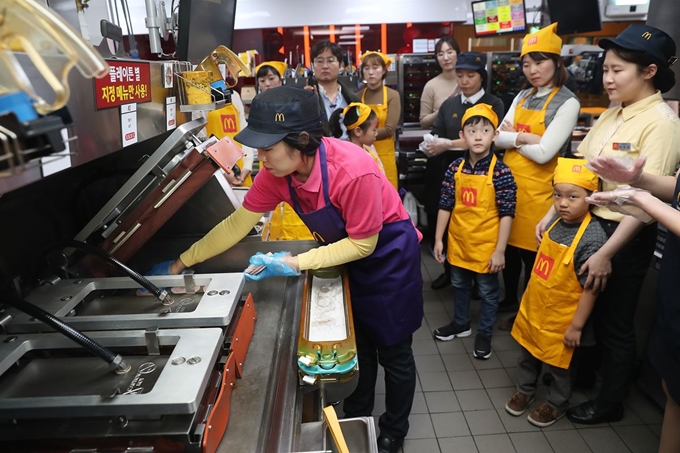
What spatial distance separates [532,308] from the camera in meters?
2.24

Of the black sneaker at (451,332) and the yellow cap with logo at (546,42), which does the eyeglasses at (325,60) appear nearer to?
the yellow cap with logo at (546,42)

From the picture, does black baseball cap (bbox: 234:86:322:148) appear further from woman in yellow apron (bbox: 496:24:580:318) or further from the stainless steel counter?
woman in yellow apron (bbox: 496:24:580:318)

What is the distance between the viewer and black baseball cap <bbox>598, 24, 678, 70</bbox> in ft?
5.91

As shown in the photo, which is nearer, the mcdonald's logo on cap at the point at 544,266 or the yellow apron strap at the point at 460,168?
the mcdonald's logo on cap at the point at 544,266

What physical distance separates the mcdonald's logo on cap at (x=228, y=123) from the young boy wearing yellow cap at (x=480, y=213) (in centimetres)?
169

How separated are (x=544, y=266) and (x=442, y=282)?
1.64m

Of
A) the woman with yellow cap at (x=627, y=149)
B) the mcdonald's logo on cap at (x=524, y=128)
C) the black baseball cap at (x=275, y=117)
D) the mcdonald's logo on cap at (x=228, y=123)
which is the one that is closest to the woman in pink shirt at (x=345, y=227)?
the black baseball cap at (x=275, y=117)

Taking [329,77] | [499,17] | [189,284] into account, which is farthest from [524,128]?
[499,17]

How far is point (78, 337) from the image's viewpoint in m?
0.89

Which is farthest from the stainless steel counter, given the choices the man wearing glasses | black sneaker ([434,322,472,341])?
the man wearing glasses

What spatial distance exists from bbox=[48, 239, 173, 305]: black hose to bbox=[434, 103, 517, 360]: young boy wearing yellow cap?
192 cm

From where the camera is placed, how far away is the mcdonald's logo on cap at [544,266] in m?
2.14

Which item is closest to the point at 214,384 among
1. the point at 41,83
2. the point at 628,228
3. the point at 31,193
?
the point at 41,83

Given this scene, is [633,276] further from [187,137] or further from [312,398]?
[187,137]
